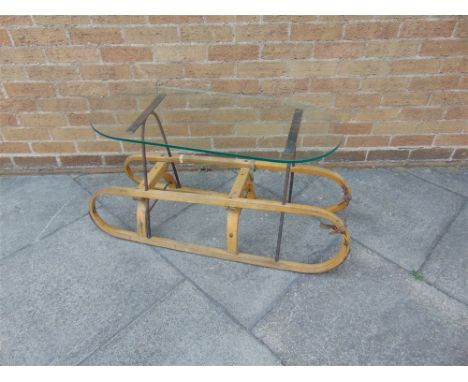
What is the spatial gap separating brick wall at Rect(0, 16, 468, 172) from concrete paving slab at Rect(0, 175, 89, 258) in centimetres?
27

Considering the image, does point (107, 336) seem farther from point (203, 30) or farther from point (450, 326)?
point (203, 30)

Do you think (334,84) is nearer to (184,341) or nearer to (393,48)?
(393,48)

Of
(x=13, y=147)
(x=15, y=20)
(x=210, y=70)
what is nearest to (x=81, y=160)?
(x=13, y=147)

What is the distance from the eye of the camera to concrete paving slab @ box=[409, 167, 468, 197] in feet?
9.21

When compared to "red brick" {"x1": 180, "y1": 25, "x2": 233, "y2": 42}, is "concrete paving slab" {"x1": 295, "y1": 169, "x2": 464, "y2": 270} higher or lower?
lower

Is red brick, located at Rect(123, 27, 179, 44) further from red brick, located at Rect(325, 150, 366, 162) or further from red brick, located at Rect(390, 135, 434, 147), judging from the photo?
red brick, located at Rect(390, 135, 434, 147)

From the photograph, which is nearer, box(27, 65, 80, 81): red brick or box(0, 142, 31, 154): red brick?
box(27, 65, 80, 81): red brick

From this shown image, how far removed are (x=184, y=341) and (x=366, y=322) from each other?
3.12 ft

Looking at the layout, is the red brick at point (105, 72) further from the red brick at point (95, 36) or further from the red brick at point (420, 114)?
the red brick at point (420, 114)

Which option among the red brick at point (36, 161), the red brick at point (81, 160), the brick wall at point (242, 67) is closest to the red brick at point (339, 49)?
the brick wall at point (242, 67)

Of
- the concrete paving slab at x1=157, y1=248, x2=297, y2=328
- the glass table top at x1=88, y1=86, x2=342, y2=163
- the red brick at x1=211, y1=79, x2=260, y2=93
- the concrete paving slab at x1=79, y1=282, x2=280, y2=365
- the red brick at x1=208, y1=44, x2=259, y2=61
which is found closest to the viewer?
the concrete paving slab at x1=79, y1=282, x2=280, y2=365

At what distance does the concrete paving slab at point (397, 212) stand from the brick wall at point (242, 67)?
334mm

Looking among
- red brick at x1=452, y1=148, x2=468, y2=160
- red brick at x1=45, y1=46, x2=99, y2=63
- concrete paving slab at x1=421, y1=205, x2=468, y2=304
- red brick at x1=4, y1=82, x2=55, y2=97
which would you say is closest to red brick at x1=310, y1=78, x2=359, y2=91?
red brick at x1=452, y1=148, x2=468, y2=160

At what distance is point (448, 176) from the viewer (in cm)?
293
